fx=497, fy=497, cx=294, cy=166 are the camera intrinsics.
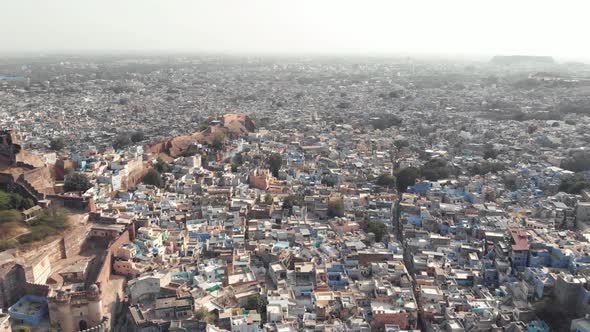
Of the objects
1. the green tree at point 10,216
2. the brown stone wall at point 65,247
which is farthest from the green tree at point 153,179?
the green tree at point 10,216

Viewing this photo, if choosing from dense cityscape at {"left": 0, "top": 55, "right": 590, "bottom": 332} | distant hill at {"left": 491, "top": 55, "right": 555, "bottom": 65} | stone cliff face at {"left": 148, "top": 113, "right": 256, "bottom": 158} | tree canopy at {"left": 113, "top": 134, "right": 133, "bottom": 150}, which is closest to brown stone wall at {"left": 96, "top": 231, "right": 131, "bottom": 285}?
dense cityscape at {"left": 0, "top": 55, "right": 590, "bottom": 332}

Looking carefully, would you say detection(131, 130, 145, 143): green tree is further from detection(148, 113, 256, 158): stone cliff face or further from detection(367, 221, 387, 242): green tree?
detection(367, 221, 387, 242): green tree

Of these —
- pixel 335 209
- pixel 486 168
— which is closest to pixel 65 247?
pixel 335 209

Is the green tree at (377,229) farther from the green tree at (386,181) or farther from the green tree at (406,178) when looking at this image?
the green tree at (406,178)

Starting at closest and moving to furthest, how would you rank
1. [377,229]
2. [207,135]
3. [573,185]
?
[377,229] → [573,185] → [207,135]

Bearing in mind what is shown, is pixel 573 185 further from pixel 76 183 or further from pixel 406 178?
pixel 76 183

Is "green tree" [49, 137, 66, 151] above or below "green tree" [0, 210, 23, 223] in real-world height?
below

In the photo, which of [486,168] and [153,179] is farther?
[486,168]
